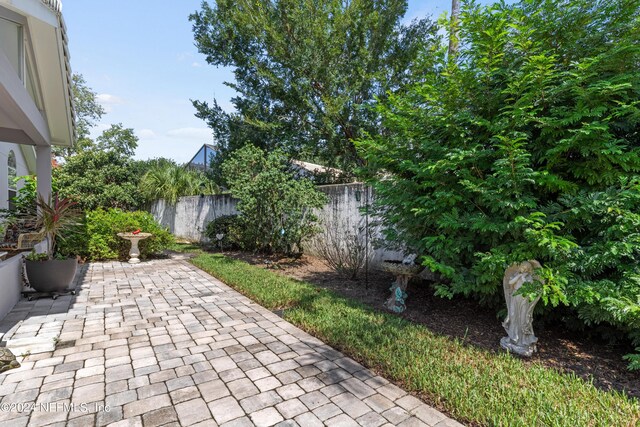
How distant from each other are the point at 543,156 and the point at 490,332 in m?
2.23

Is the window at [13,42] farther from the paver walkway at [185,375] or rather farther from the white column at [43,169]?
the paver walkway at [185,375]

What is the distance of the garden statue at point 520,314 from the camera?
3227mm

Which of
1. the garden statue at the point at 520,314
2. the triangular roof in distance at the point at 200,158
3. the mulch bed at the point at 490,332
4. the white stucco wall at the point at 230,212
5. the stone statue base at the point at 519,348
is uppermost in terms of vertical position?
the triangular roof in distance at the point at 200,158

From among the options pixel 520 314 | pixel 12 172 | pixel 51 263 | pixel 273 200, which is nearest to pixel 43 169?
pixel 51 263

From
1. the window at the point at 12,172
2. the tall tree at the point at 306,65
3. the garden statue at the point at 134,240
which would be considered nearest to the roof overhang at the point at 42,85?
the garden statue at the point at 134,240

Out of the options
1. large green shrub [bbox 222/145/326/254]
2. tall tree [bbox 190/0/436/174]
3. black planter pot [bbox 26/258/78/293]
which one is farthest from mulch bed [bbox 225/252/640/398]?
tall tree [bbox 190/0/436/174]

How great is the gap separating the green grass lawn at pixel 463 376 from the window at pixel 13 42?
575cm

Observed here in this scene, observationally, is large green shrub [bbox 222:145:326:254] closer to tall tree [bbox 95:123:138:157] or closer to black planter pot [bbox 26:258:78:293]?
black planter pot [bbox 26:258:78:293]

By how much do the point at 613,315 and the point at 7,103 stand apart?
7.70 meters

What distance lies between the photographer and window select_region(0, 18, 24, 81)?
445cm

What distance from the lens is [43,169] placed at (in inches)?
272

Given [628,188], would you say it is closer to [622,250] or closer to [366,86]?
[622,250]

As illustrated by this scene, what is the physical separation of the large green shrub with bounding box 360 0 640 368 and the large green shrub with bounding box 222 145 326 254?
3.98 metres

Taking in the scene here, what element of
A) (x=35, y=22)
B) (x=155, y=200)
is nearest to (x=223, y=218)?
(x=155, y=200)
